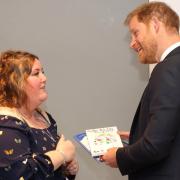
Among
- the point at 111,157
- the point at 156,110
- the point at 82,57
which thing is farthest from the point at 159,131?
the point at 82,57

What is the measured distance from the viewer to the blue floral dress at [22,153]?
1244mm

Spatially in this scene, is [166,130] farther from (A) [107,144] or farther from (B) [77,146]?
(B) [77,146]

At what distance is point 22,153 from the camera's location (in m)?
1.28

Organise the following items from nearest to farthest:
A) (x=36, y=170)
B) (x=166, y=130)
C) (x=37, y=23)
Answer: (x=166, y=130), (x=36, y=170), (x=37, y=23)

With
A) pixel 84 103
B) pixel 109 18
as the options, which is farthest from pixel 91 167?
pixel 109 18

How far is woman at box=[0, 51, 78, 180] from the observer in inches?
49.5

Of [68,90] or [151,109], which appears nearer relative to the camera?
[151,109]

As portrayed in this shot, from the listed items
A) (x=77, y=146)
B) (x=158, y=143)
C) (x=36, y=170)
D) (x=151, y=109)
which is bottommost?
(x=77, y=146)

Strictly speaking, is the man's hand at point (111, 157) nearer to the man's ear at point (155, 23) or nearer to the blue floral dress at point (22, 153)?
the blue floral dress at point (22, 153)

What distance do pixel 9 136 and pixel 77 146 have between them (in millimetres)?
751

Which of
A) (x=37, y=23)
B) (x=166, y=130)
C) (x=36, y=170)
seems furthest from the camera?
(x=37, y=23)

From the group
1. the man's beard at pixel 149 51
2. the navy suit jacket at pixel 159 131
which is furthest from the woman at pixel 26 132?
the man's beard at pixel 149 51

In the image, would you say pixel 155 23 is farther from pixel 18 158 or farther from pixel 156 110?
pixel 18 158

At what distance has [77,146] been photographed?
6.49 ft
